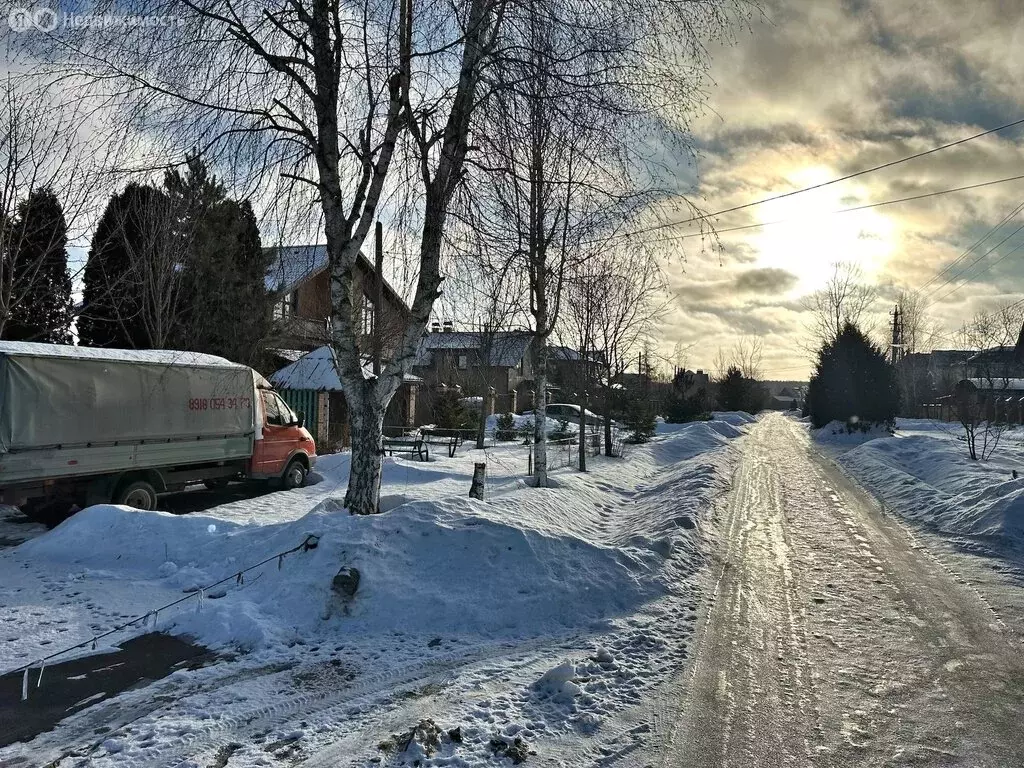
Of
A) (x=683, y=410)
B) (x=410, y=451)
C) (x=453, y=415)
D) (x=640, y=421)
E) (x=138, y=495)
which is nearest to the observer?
(x=138, y=495)

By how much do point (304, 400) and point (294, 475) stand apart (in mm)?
8790

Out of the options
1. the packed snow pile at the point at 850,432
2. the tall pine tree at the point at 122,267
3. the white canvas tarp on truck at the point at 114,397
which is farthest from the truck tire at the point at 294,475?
the packed snow pile at the point at 850,432

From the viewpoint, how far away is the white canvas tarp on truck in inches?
362

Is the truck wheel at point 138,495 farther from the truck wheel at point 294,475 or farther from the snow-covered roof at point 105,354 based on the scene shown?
the truck wheel at point 294,475

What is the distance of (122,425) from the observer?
10484 millimetres

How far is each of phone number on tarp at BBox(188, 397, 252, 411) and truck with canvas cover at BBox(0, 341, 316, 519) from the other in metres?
0.02

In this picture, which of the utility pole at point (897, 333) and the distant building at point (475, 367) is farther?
the utility pole at point (897, 333)

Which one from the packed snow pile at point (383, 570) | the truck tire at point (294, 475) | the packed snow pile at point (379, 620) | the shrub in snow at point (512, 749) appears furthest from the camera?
the truck tire at point (294, 475)

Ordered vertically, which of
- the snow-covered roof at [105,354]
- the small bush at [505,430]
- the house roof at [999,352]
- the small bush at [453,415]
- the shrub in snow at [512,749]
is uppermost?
the house roof at [999,352]

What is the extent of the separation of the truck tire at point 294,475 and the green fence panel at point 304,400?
26.0ft

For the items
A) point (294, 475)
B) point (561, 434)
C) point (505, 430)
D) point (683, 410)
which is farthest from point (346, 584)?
point (683, 410)

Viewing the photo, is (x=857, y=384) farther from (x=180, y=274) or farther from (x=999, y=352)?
(x=180, y=274)

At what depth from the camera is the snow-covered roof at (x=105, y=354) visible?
943cm

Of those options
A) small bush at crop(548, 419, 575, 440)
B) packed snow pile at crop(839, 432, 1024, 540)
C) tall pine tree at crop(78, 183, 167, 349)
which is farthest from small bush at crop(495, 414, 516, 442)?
tall pine tree at crop(78, 183, 167, 349)
